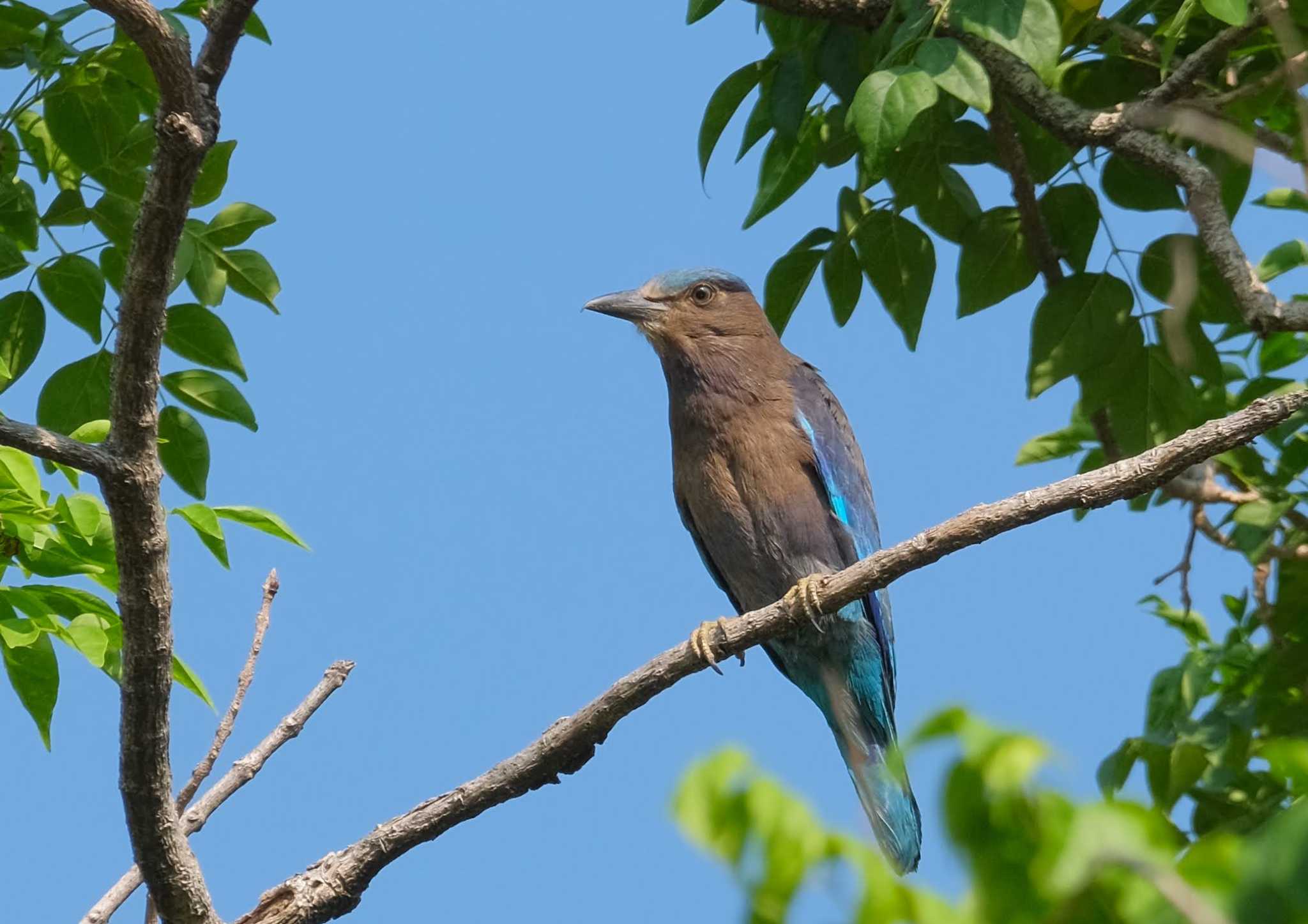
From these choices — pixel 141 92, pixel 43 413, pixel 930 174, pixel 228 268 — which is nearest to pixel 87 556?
pixel 43 413

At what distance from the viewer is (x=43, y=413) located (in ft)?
12.7

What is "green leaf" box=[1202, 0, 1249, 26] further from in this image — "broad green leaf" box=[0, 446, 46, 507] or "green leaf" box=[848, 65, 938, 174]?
"broad green leaf" box=[0, 446, 46, 507]

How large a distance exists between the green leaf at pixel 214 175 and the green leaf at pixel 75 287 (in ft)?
1.02

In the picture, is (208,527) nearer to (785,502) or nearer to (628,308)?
(785,502)

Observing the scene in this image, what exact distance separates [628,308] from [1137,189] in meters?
2.27

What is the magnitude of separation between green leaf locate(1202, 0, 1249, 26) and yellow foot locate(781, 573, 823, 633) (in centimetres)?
169

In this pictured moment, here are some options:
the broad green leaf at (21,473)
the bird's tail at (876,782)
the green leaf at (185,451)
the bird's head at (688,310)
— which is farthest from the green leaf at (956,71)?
the bird's tail at (876,782)

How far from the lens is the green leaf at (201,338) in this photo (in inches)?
156

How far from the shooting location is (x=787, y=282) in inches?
Answer: 197

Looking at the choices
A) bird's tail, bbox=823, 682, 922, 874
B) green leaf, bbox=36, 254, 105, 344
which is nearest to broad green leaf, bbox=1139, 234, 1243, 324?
bird's tail, bbox=823, 682, 922, 874

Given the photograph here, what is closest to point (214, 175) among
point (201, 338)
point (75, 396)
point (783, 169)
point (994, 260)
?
point (201, 338)

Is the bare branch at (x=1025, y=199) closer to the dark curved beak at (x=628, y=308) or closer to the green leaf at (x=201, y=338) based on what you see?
the dark curved beak at (x=628, y=308)

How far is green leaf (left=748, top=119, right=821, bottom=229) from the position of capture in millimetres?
4723

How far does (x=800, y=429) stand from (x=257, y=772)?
9.04 ft
